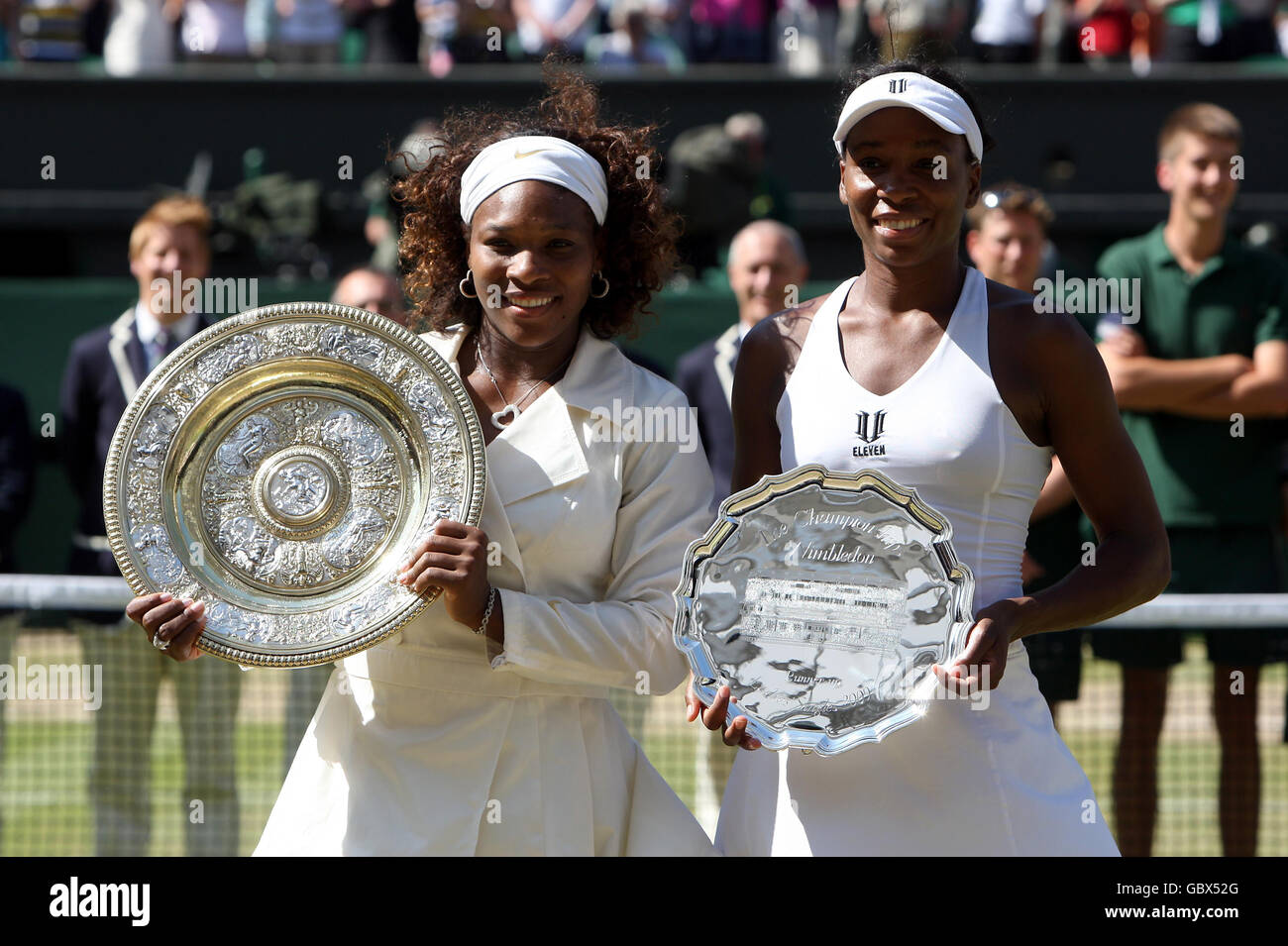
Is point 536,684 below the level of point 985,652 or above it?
below

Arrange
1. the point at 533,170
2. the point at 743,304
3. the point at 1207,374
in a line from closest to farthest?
1. the point at 533,170
2. the point at 1207,374
3. the point at 743,304

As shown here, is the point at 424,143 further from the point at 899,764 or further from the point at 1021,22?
the point at 1021,22

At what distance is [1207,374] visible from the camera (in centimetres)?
554

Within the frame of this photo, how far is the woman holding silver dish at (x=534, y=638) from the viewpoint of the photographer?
120 inches

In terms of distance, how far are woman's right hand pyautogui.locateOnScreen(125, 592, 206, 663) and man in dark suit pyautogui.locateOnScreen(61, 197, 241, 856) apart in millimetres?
2825

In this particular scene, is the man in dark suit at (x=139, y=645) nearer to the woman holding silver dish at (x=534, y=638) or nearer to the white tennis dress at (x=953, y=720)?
the woman holding silver dish at (x=534, y=638)

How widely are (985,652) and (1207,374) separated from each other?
319cm

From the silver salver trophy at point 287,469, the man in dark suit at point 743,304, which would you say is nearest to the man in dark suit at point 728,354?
the man in dark suit at point 743,304

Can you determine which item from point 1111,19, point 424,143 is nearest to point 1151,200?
point 1111,19

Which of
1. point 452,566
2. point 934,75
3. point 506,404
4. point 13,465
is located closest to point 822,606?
point 452,566

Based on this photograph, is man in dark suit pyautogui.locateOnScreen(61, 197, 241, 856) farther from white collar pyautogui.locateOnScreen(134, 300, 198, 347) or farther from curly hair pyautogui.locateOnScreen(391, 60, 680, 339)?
curly hair pyautogui.locateOnScreen(391, 60, 680, 339)

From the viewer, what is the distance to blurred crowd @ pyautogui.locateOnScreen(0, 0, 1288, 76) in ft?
37.7

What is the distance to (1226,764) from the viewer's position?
17.8 feet

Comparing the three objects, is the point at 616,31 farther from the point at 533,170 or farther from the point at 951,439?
the point at 951,439
